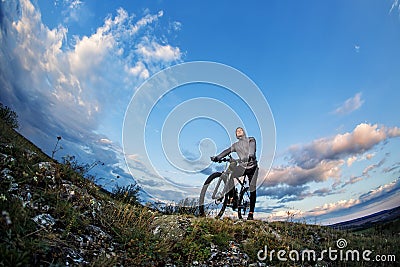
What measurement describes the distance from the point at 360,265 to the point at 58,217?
7516 millimetres

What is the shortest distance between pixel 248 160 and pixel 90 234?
21.2ft

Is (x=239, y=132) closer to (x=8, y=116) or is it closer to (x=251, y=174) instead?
(x=251, y=174)

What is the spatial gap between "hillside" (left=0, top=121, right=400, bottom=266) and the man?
7.23ft

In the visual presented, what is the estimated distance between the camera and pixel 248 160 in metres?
10.2

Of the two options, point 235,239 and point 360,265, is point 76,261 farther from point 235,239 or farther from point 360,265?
point 360,265

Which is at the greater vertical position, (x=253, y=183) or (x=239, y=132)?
(x=239, y=132)

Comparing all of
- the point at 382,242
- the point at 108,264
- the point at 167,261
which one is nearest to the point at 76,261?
the point at 108,264

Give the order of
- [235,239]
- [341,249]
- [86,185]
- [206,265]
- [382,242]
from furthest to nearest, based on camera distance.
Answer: [382,242], [341,249], [86,185], [235,239], [206,265]

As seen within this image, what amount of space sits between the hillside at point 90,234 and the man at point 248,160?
7.23ft

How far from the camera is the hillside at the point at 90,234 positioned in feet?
12.9

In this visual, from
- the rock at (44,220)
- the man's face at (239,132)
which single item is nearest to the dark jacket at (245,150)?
the man's face at (239,132)

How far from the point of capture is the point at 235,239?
712 centimetres

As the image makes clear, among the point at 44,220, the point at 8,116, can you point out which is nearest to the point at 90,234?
the point at 44,220

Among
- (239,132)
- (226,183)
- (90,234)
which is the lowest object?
(90,234)
